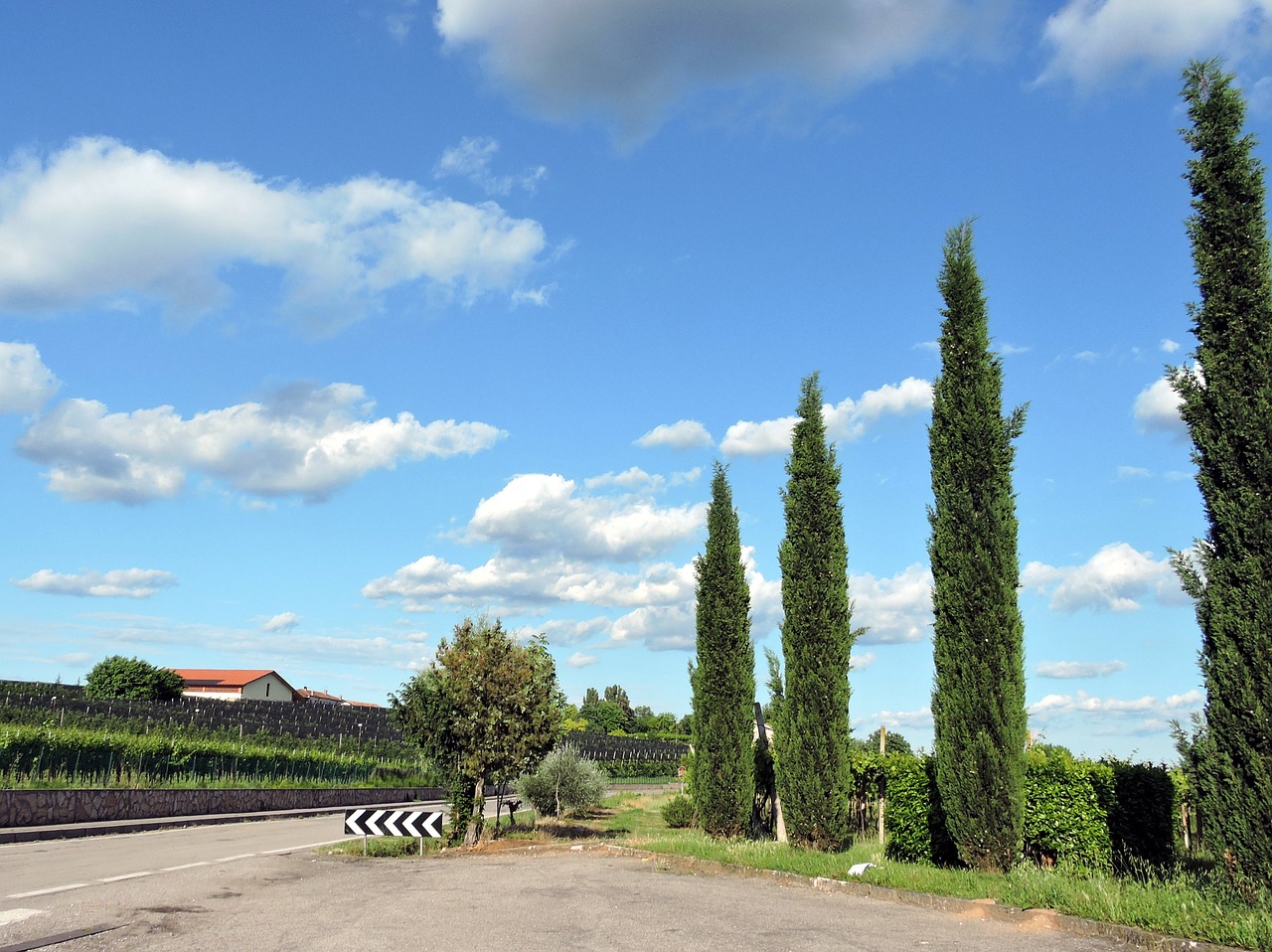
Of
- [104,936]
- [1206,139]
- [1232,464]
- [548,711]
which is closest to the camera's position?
[104,936]

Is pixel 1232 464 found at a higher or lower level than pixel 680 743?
higher

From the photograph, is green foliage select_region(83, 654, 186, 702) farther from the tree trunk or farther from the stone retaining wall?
the tree trunk

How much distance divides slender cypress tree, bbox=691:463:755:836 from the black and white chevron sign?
5552 mm

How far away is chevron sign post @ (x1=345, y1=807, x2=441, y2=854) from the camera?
17.8 m

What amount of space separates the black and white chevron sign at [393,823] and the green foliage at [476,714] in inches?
59.9

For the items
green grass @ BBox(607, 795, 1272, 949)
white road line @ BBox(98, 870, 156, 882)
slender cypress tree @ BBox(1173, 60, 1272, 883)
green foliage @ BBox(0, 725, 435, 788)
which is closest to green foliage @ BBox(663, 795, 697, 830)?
green grass @ BBox(607, 795, 1272, 949)

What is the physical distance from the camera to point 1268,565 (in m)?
9.88

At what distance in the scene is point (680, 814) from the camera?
81.7 ft

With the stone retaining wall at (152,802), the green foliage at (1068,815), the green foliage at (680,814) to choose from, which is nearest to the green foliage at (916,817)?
the green foliage at (1068,815)

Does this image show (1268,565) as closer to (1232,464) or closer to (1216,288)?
(1232,464)

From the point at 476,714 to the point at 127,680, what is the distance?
58577 millimetres

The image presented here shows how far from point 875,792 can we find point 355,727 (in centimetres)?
4919

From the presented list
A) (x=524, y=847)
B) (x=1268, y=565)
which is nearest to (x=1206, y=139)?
(x=1268, y=565)

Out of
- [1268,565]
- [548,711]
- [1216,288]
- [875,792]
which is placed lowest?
[875,792]
